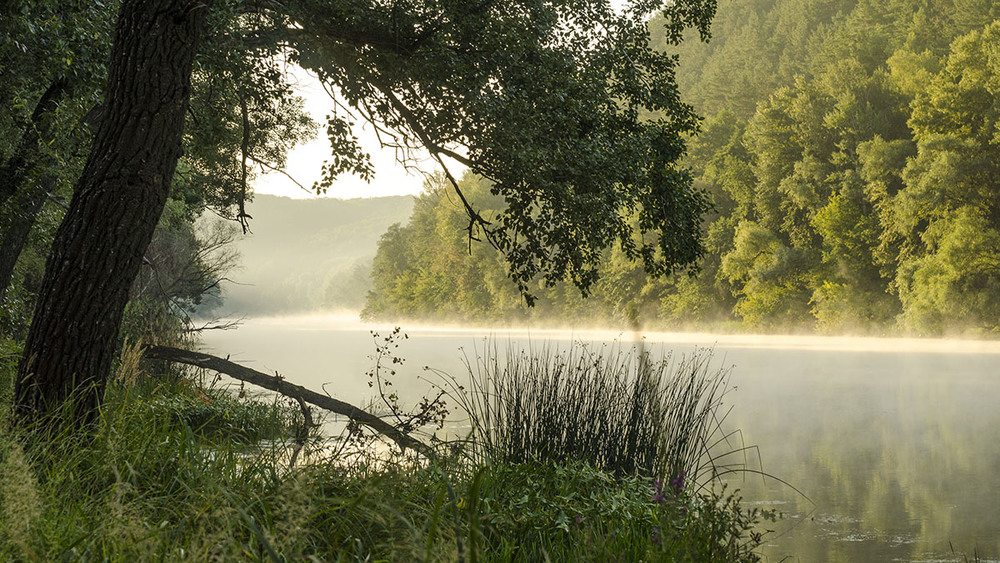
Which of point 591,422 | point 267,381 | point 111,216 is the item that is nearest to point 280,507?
point 111,216

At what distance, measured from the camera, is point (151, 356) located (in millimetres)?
7281

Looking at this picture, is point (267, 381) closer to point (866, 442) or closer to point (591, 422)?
point (591, 422)

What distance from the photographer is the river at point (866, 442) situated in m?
6.63

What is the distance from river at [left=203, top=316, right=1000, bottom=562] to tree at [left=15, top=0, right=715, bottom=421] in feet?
4.01

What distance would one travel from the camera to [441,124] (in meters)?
7.11

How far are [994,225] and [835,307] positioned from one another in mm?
5754

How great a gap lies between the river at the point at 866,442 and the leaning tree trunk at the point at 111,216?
1477 millimetres

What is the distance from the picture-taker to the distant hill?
326 ft

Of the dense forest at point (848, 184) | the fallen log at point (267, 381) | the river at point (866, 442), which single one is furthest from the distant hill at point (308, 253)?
the fallen log at point (267, 381)

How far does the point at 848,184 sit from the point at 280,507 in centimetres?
3070

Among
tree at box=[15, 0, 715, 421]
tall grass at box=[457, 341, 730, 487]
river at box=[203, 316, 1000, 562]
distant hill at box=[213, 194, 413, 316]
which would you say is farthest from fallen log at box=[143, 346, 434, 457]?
distant hill at box=[213, 194, 413, 316]

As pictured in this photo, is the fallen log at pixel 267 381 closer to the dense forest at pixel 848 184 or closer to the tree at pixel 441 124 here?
the tree at pixel 441 124

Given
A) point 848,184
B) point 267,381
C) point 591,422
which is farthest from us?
point 848,184

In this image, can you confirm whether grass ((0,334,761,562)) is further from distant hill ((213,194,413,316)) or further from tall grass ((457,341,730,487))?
distant hill ((213,194,413,316))
